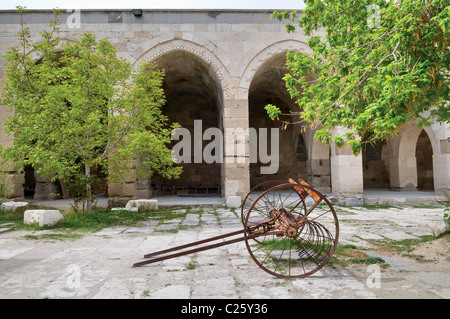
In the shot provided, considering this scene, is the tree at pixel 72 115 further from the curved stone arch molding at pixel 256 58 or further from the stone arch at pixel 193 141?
the stone arch at pixel 193 141

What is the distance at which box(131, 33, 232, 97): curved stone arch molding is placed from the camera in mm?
9945

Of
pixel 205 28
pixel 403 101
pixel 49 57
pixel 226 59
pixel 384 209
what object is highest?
pixel 205 28

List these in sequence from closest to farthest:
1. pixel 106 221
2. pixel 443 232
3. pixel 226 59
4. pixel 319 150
Answer: pixel 443 232 < pixel 106 221 < pixel 226 59 < pixel 319 150

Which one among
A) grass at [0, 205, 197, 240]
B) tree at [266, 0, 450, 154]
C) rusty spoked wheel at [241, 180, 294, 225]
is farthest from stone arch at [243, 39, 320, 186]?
tree at [266, 0, 450, 154]

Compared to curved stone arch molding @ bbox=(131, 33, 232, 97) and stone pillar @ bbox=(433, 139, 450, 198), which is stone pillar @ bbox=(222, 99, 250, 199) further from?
stone pillar @ bbox=(433, 139, 450, 198)

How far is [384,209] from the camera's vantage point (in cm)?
939

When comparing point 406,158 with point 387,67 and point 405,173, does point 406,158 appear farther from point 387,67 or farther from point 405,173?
point 387,67

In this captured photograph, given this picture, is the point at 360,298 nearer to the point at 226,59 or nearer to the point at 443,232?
the point at 443,232

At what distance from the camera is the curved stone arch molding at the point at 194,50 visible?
9945 millimetres

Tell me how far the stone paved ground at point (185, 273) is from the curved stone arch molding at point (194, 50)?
6.12m

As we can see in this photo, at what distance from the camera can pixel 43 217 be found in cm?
656

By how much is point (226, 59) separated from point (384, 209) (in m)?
7.18

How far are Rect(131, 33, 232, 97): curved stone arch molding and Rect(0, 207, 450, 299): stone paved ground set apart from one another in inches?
241
